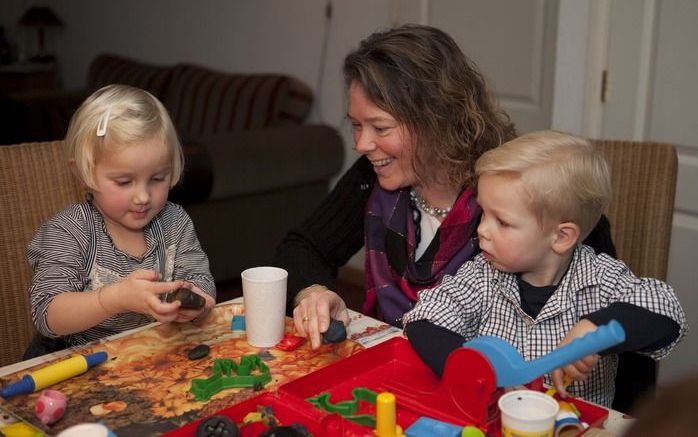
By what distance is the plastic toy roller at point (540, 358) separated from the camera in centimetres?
102

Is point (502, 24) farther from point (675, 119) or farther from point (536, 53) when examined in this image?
point (675, 119)

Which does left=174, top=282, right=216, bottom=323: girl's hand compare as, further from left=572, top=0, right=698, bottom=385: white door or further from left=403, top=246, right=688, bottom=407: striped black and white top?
left=572, top=0, right=698, bottom=385: white door

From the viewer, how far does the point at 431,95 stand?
1655 mm

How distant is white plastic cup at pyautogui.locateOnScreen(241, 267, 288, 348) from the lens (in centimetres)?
135

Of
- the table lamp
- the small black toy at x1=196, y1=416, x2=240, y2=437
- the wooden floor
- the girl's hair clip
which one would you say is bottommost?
the wooden floor

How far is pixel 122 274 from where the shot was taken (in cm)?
158

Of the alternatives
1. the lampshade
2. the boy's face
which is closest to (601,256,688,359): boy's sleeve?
the boy's face

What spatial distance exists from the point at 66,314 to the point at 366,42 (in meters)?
0.80

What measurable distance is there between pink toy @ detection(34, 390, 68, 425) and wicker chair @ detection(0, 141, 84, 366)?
1.94ft

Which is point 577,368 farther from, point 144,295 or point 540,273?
point 144,295

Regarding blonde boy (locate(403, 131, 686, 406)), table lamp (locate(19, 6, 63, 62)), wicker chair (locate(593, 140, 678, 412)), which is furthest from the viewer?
table lamp (locate(19, 6, 63, 62))

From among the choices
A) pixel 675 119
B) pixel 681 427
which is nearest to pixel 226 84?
pixel 675 119

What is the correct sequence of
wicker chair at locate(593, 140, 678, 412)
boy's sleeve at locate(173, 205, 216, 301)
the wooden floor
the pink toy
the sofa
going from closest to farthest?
the pink toy
boy's sleeve at locate(173, 205, 216, 301)
wicker chair at locate(593, 140, 678, 412)
the sofa
the wooden floor

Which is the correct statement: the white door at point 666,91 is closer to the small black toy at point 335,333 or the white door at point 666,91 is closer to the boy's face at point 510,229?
the boy's face at point 510,229
